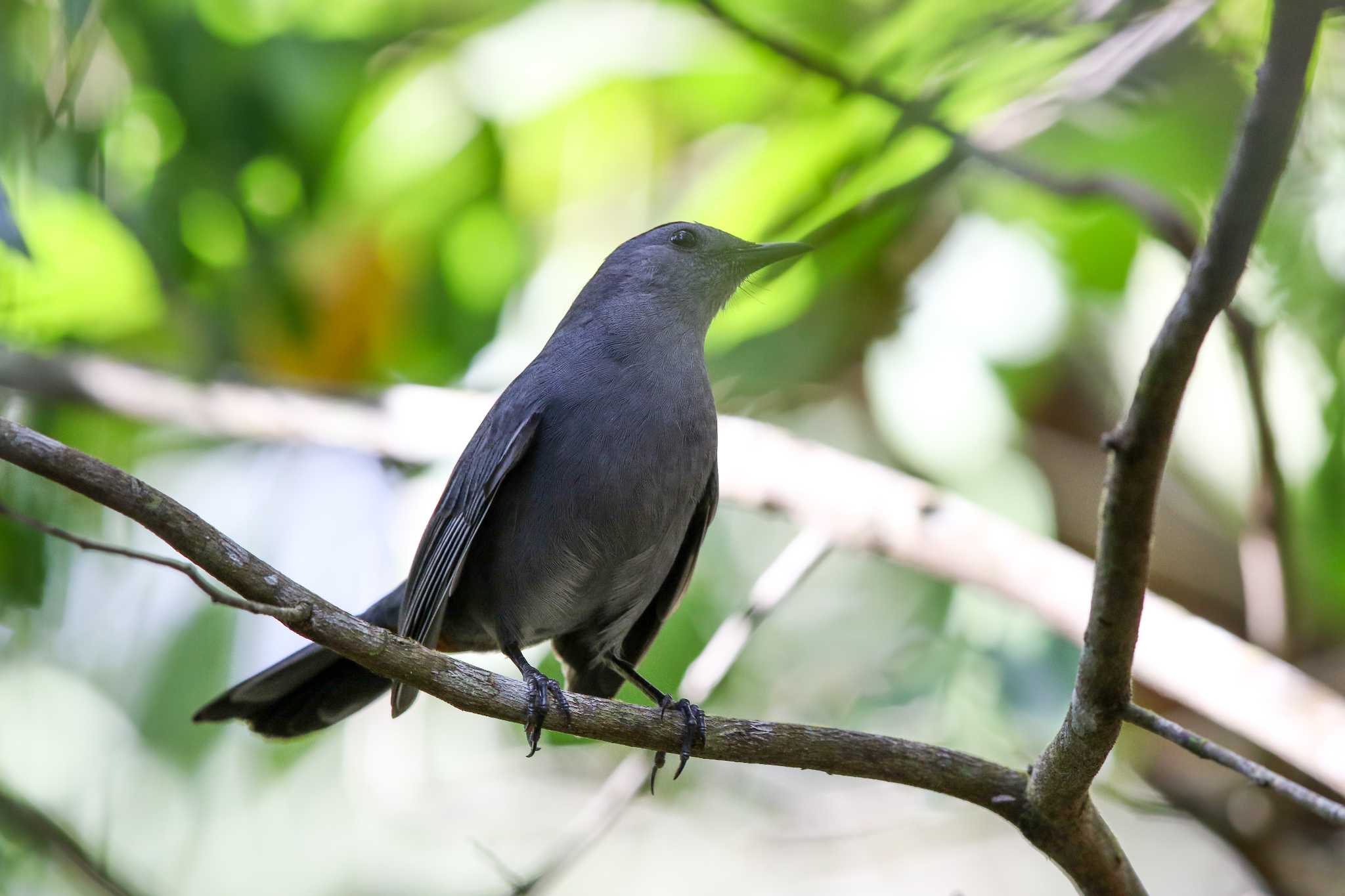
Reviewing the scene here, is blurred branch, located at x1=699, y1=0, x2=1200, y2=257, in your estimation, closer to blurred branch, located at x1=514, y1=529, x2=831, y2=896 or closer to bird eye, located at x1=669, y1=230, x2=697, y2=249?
bird eye, located at x1=669, y1=230, x2=697, y2=249

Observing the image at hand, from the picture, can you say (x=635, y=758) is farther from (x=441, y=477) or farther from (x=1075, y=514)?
(x=1075, y=514)

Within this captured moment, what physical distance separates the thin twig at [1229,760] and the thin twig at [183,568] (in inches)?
77.8

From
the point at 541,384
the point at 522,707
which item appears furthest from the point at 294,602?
the point at 541,384

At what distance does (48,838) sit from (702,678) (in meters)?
2.35

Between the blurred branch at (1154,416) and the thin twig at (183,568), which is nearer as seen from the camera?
the blurred branch at (1154,416)

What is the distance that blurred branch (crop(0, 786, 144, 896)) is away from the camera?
401 centimetres

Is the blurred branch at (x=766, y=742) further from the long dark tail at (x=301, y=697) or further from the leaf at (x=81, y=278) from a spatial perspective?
the leaf at (x=81, y=278)

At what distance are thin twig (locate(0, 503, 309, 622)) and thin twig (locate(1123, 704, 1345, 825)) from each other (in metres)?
1.98

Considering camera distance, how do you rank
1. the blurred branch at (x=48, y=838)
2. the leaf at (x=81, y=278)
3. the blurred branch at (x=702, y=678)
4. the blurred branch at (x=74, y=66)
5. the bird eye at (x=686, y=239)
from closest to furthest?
the blurred branch at (x=48, y=838) → the blurred branch at (x=702, y=678) → the blurred branch at (x=74, y=66) → the bird eye at (x=686, y=239) → the leaf at (x=81, y=278)

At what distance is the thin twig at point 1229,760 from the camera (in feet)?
9.68

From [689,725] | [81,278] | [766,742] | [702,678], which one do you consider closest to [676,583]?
[702,678]

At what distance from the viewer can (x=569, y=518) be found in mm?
4102

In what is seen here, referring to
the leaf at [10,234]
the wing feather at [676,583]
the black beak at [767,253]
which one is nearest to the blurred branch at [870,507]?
the wing feather at [676,583]

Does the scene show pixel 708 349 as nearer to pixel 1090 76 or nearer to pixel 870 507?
pixel 870 507
